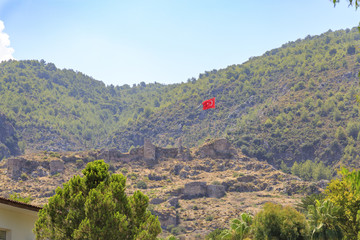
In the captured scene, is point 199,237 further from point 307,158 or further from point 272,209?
point 307,158

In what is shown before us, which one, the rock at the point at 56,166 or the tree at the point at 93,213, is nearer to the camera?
the tree at the point at 93,213

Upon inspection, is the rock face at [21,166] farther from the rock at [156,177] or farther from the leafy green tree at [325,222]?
the leafy green tree at [325,222]

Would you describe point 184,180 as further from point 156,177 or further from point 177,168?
point 156,177

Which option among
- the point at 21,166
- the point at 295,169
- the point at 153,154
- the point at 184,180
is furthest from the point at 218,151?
the point at 21,166

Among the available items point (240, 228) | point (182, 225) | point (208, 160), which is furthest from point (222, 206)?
point (240, 228)

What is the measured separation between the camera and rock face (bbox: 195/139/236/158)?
14638 cm

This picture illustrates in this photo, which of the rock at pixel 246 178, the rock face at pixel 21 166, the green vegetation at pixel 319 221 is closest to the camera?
the green vegetation at pixel 319 221

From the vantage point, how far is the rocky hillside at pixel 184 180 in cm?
11575

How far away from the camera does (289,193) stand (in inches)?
4931

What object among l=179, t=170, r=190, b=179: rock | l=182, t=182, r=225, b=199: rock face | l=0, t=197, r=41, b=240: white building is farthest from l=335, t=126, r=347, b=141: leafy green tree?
l=0, t=197, r=41, b=240: white building

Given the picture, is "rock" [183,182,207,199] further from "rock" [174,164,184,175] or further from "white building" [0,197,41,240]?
"white building" [0,197,41,240]

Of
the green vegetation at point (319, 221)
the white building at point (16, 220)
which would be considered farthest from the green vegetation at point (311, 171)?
the white building at point (16, 220)

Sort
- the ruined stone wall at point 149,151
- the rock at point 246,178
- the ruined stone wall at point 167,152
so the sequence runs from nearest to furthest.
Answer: the rock at point 246,178, the ruined stone wall at point 149,151, the ruined stone wall at point 167,152

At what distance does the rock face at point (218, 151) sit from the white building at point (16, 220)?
126090 mm
